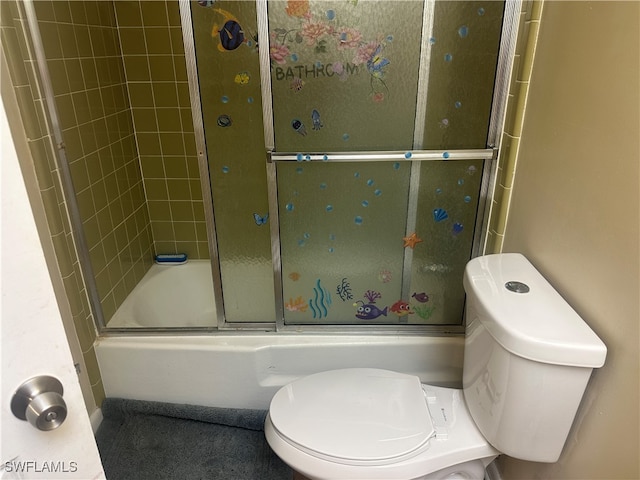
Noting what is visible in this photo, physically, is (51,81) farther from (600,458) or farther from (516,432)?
(600,458)

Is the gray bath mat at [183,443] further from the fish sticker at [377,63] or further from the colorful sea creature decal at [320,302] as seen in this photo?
the fish sticker at [377,63]

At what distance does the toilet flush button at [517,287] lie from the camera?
4.00 feet

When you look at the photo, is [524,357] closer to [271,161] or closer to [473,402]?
[473,402]

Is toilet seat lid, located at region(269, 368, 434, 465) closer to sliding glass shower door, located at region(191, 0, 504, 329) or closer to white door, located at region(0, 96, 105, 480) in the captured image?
sliding glass shower door, located at region(191, 0, 504, 329)

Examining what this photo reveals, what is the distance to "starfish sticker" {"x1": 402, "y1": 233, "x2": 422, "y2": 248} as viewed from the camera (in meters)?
1.73

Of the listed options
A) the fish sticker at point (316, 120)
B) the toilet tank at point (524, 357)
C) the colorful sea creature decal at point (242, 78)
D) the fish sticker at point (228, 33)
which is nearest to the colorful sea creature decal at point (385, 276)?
the toilet tank at point (524, 357)

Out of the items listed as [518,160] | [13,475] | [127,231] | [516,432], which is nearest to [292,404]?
[516,432]

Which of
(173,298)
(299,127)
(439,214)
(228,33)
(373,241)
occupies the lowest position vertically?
(173,298)

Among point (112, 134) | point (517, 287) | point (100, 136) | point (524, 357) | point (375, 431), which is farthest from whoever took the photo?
point (112, 134)

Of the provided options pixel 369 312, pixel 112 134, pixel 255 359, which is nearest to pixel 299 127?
pixel 369 312

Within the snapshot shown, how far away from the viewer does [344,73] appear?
1.50 m

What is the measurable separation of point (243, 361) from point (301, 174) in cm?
74

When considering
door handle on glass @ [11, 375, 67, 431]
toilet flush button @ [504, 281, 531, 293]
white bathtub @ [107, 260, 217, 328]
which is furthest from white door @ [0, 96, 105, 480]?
white bathtub @ [107, 260, 217, 328]

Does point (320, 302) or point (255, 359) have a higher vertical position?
point (320, 302)
